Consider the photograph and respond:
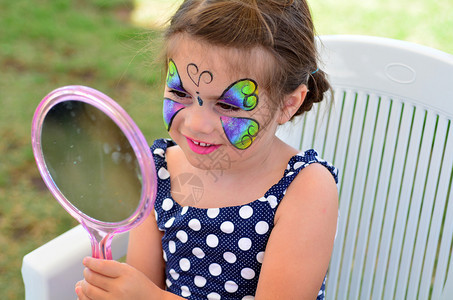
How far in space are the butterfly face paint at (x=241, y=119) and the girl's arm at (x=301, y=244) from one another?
130mm

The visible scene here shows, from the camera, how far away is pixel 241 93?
2.68 feet

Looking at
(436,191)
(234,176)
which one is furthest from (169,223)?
(436,191)

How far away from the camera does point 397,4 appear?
2.77m

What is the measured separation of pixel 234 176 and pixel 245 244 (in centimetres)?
11

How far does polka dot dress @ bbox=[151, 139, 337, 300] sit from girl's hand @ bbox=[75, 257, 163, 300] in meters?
0.16

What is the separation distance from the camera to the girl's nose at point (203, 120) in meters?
0.82

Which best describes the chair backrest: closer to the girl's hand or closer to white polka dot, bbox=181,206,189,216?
white polka dot, bbox=181,206,189,216

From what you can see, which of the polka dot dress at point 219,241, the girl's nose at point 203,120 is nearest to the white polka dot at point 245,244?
the polka dot dress at point 219,241

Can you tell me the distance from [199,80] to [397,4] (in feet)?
7.23

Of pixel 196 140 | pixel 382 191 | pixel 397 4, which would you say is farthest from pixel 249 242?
pixel 397 4

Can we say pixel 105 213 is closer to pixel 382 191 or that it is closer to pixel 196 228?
pixel 196 228

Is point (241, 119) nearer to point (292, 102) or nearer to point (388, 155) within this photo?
point (292, 102)

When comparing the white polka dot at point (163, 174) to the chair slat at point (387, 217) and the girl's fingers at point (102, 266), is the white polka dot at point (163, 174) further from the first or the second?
the chair slat at point (387, 217)

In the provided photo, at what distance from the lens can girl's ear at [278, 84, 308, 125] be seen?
0.90 meters
